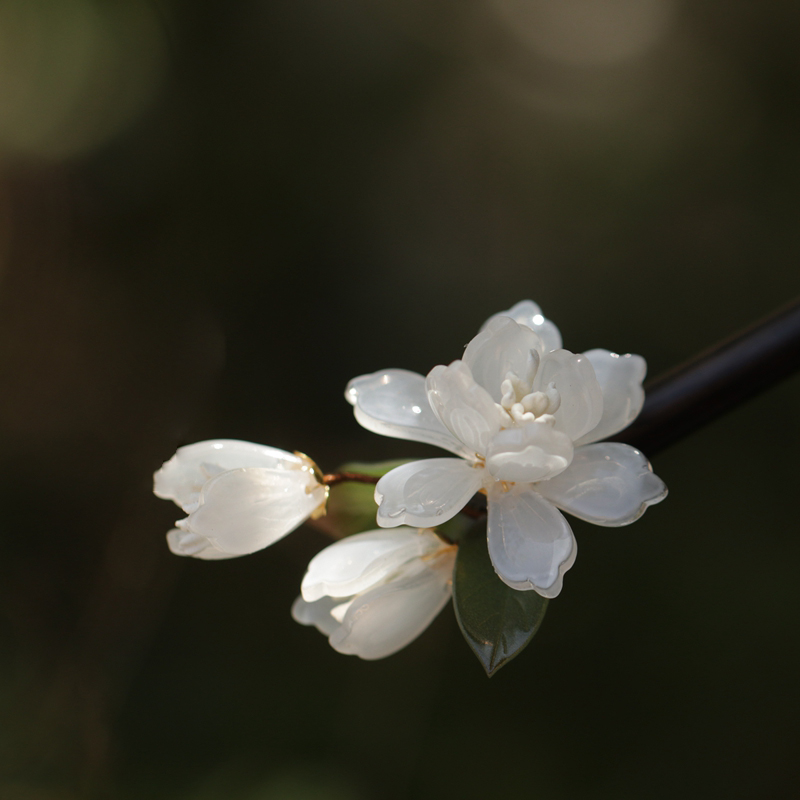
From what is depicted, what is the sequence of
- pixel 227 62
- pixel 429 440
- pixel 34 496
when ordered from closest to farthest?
pixel 429 440, pixel 34 496, pixel 227 62

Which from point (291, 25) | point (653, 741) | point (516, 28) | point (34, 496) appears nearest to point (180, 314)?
point (34, 496)

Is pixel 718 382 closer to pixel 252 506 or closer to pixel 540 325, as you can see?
pixel 540 325

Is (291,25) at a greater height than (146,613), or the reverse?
(291,25)

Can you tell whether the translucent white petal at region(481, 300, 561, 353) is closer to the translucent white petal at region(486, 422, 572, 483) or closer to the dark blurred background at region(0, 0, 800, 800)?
the translucent white petal at region(486, 422, 572, 483)

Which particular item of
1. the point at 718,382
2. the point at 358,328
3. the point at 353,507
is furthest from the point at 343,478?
the point at 358,328

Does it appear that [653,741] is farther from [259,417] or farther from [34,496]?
[34,496]

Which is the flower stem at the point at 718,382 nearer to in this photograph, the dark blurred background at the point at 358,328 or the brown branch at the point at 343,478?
the brown branch at the point at 343,478

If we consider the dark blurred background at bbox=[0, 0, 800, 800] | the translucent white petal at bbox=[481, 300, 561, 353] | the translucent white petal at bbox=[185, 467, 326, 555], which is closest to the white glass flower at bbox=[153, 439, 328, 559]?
the translucent white petal at bbox=[185, 467, 326, 555]
